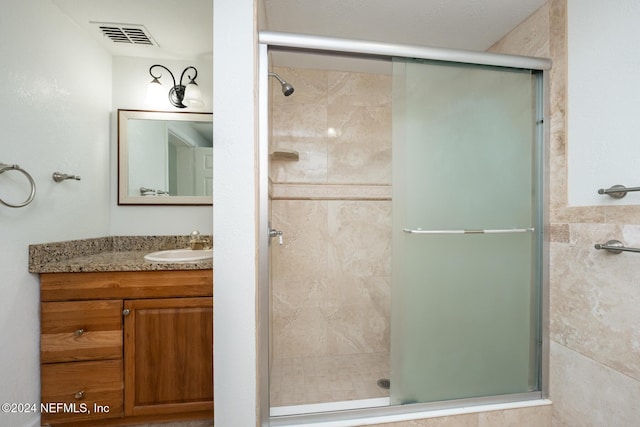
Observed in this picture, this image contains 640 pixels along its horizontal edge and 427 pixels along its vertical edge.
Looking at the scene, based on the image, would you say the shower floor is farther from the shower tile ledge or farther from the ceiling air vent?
the ceiling air vent

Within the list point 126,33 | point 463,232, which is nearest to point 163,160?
point 126,33

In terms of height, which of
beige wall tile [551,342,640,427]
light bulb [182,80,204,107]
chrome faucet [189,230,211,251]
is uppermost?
light bulb [182,80,204,107]

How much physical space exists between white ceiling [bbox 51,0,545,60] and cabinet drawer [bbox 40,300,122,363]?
1.58 meters

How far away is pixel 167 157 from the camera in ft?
6.57

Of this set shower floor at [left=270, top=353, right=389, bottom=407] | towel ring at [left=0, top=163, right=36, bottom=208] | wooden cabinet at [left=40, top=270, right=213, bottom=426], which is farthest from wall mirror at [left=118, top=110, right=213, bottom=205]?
shower floor at [left=270, top=353, right=389, bottom=407]

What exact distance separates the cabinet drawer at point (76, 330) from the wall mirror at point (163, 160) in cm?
80

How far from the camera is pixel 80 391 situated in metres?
1.38

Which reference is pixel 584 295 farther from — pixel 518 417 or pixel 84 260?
pixel 84 260

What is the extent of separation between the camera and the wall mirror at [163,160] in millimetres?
1979

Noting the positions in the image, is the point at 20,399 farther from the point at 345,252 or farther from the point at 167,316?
the point at 345,252

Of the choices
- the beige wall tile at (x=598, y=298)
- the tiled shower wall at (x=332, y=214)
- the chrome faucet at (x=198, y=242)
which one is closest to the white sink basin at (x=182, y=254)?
the chrome faucet at (x=198, y=242)

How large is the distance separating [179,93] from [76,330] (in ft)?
4.98

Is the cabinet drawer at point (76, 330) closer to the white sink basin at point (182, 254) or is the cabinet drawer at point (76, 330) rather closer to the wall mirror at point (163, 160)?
the white sink basin at point (182, 254)

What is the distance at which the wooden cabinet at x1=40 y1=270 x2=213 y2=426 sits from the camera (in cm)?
137
